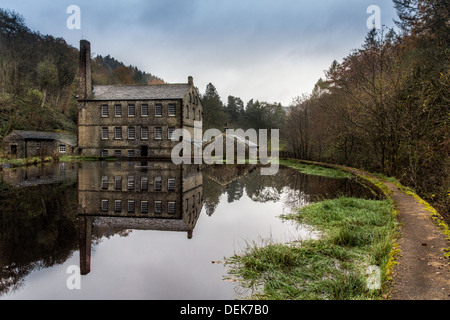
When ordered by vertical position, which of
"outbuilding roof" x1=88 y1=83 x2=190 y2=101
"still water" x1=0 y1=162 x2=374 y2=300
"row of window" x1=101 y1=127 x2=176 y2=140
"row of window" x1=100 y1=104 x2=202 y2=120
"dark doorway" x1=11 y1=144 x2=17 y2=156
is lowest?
"still water" x1=0 y1=162 x2=374 y2=300

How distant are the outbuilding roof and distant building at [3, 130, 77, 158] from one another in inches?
260

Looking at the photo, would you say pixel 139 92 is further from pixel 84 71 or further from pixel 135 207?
pixel 135 207

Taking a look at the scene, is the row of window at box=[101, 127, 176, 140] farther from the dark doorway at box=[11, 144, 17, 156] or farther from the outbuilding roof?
the dark doorway at box=[11, 144, 17, 156]

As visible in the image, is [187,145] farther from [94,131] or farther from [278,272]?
[278,272]

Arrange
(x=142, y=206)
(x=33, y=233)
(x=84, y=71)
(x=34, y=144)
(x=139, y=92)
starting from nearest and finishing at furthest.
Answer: (x=33, y=233), (x=142, y=206), (x=34, y=144), (x=84, y=71), (x=139, y=92)

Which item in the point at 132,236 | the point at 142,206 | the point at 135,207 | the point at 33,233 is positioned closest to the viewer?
the point at 33,233

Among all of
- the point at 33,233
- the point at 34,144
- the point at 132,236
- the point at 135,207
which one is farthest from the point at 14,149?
the point at 132,236

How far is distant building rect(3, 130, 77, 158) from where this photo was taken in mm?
30216

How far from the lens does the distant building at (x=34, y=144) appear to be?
30.2 metres

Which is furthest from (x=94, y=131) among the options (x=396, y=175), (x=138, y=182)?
(x=396, y=175)

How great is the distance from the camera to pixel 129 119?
110 feet

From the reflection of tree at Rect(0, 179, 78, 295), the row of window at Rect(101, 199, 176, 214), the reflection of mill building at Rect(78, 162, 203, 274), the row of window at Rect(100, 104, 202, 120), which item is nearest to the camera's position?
the reflection of tree at Rect(0, 179, 78, 295)

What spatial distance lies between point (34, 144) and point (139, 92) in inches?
523

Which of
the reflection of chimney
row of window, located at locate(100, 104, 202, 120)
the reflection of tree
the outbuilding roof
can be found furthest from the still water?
the reflection of chimney
